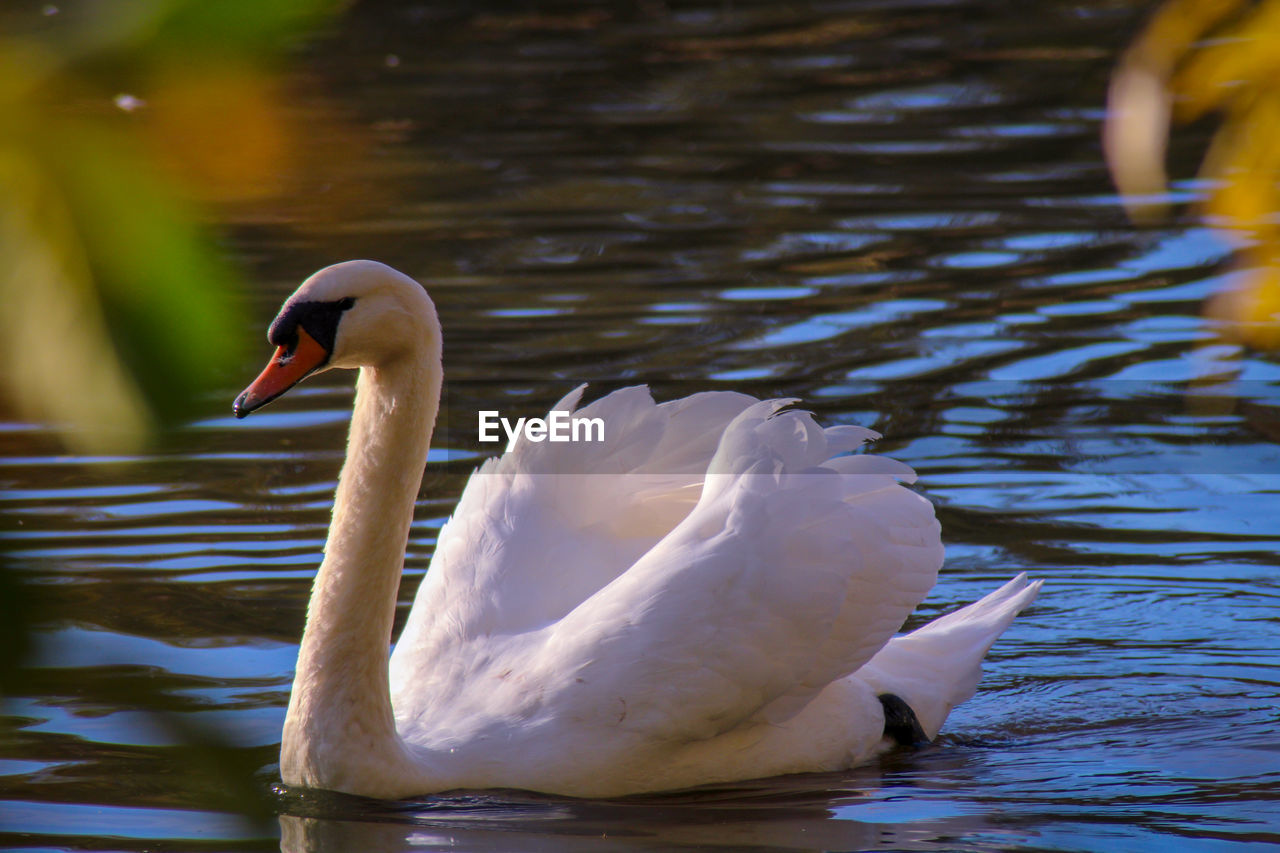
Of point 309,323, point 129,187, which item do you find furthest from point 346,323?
point 129,187

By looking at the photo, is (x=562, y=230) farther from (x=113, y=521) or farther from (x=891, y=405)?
(x=113, y=521)

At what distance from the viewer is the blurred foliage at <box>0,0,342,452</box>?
766mm

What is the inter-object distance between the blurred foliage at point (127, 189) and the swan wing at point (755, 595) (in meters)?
3.81

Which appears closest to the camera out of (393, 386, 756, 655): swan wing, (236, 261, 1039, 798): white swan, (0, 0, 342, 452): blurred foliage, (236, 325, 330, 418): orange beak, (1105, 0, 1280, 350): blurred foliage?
(0, 0, 342, 452): blurred foliage

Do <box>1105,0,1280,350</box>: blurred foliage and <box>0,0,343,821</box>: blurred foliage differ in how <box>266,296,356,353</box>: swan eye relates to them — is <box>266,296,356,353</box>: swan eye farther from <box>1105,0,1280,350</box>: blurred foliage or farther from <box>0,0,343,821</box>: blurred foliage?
<box>0,0,343,821</box>: blurred foliage

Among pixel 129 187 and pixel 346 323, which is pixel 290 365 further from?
pixel 129 187

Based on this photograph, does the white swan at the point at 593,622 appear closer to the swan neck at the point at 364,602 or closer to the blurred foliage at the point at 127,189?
the swan neck at the point at 364,602

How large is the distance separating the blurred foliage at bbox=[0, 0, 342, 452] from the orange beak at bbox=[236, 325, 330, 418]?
3528 mm

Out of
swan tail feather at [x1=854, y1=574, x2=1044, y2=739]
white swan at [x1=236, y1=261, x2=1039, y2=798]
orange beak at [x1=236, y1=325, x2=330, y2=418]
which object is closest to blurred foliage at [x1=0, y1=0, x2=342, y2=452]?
white swan at [x1=236, y1=261, x2=1039, y2=798]

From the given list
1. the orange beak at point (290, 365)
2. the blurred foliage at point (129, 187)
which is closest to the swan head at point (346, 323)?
the orange beak at point (290, 365)

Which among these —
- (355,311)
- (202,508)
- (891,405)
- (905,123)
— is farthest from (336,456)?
(905,123)

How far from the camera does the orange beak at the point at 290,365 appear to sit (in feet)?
14.2

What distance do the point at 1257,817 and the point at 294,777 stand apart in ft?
8.07

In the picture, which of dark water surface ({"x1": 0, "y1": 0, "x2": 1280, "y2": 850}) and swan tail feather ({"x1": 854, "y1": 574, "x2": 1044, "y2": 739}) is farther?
swan tail feather ({"x1": 854, "y1": 574, "x2": 1044, "y2": 739})
